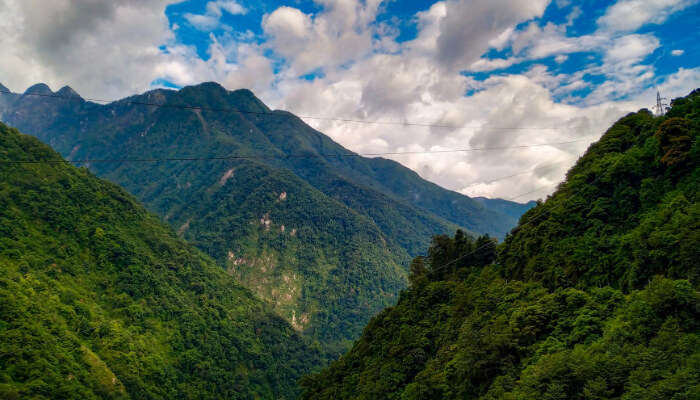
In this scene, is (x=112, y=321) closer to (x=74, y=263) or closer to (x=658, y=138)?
(x=74, y=263)

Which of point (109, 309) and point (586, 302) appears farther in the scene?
point (109, 309)

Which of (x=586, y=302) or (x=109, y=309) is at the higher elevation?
(x=586, y=302)

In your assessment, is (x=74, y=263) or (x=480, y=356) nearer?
(x=480, y=356)

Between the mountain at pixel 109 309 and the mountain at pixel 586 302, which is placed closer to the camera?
the mountain at pixel 586 302

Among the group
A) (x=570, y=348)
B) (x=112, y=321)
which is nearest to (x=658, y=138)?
(x=570, y=348)

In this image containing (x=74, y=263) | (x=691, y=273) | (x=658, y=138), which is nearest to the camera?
(x=691, y=273)
